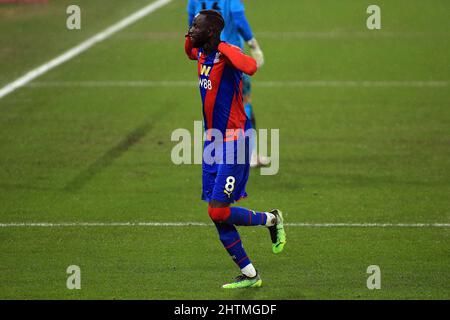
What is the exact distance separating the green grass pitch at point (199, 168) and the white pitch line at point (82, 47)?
0.23 meters

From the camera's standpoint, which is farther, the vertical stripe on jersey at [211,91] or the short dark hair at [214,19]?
the vertical stripe on jersey at [211,91]

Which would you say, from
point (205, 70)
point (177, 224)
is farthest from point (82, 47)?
point (205, 70)

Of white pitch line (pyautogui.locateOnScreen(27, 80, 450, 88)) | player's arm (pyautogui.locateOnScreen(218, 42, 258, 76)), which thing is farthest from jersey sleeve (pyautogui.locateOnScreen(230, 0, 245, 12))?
white pitch line (pyautogui.locateOnScreen(27, 80, 450, 88))

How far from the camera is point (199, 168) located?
14336 millimetres

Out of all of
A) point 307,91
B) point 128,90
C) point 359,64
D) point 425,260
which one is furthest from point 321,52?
point 425,260

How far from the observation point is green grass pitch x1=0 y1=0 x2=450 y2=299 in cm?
1009

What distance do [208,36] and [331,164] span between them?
17.5ft

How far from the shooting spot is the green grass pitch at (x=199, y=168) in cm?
1009

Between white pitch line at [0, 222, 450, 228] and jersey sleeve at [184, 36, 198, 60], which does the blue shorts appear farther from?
white pitch line at [0, 222, 450, 228]

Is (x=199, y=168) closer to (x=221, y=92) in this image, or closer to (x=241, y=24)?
(x=241, y=24)

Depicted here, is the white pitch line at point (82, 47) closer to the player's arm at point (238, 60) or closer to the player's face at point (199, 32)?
the player's face at point (199, 32)

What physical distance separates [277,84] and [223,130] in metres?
9.82

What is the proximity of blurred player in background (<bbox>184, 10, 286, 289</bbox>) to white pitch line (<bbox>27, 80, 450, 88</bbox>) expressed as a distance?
9468mm

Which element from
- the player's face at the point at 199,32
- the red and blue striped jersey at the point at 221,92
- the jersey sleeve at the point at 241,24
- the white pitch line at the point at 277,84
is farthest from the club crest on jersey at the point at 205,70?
the white pitch line at the point at 277,84
